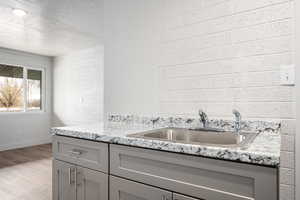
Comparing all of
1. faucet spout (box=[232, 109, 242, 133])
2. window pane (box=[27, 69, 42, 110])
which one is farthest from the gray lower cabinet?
window pane (box=[27, 69, 42, 110])

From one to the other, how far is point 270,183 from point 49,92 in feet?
18.7

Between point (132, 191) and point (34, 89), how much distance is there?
5.06 meters

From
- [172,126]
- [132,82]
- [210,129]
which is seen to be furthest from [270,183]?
[132,82]

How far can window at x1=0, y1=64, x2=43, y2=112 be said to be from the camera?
4.57m

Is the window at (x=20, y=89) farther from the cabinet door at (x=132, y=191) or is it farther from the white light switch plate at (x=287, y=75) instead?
the white light switch plate at (x=287, y=75)

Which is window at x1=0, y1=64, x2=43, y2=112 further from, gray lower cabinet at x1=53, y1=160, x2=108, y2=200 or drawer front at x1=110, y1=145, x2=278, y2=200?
drawer front at x1=110, y1=145, x2=278, y2=200

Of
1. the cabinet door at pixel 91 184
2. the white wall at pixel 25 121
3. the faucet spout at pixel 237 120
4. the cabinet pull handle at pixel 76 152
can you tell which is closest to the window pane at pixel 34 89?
the white wall at pixel 25 121

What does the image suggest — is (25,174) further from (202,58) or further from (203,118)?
(202,58)

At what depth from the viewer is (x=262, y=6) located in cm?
128

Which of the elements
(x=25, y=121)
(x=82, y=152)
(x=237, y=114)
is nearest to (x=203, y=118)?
(x=237, y=114)

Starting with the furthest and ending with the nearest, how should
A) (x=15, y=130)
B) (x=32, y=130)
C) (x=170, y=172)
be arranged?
(x=32, y=130), (x=15, y=130), (x=170, y=172)

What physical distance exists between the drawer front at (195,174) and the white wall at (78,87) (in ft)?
11.4

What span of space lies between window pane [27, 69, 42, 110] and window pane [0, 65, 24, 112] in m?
0.18

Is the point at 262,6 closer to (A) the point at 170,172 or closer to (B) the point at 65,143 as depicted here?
(A) the point at 170,172
